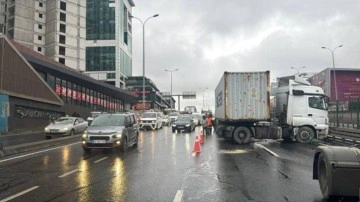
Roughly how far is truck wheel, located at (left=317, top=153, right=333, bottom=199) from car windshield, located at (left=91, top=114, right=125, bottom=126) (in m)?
11.1

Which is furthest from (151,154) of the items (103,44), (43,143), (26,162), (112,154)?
(103,44)

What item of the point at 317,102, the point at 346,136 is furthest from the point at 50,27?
the point at 317,102

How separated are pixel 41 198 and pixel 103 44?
360 ft

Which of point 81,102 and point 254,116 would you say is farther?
point 81,102

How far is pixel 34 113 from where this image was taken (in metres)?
42.2

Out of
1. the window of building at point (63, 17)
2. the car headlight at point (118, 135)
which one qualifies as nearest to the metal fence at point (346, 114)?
the car headlight at point (118, 135)

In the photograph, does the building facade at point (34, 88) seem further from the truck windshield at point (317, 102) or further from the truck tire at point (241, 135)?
the truck windshield at point (317, 102)

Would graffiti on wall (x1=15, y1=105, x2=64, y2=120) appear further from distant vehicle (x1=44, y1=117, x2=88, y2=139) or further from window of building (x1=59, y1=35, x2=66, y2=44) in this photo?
window of building (x1=59, y1=35, x2=66, y2=44)

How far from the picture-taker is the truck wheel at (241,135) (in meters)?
22.5

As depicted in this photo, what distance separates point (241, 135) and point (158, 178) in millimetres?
12888

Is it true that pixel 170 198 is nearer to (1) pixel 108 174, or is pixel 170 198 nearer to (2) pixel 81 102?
(1) pixel 108 174

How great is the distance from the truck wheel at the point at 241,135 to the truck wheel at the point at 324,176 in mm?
14289

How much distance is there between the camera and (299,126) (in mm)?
22250

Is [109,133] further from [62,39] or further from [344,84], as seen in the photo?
[62,39]
